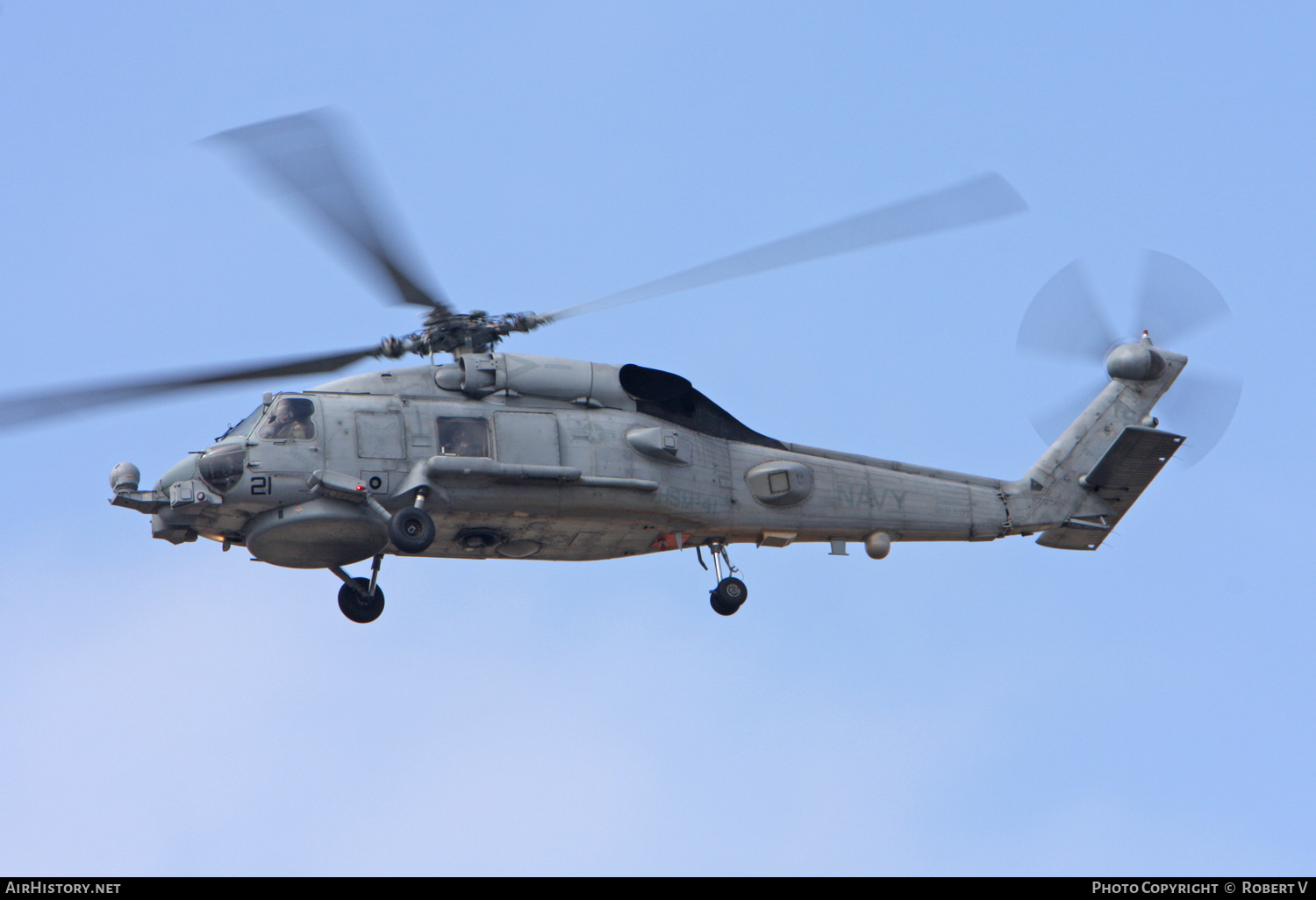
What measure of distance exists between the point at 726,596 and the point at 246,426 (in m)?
7.29

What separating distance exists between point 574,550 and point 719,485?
2297mm

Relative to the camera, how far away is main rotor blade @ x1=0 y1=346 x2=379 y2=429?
1897 cm

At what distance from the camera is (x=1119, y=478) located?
1051 inches

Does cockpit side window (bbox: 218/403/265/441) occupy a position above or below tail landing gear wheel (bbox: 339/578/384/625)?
above

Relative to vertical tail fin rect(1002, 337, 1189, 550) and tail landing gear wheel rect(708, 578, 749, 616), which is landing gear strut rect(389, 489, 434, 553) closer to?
tail landing gear wheel rect(708, 578, 749, 616)

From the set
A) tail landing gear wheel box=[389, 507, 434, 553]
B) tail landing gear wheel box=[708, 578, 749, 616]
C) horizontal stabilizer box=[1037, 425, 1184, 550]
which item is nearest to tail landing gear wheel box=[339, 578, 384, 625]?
tail landing gear wheel box=[389, 507, 434, 553]

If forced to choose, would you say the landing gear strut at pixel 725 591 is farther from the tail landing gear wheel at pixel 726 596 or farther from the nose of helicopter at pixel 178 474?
the nose of helicopter at pixel 178 474

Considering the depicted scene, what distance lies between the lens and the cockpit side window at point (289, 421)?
21641 millimetres

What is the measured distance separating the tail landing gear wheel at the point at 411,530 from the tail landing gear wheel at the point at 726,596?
4745mm

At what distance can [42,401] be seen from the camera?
19000 mm

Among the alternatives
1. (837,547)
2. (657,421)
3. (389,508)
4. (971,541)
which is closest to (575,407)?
(657,421)

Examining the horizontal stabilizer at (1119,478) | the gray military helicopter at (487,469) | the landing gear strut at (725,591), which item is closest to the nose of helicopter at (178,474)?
the gray military helicopter at (487,469)

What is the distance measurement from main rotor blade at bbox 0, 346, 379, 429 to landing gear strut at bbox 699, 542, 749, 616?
19.5 ft

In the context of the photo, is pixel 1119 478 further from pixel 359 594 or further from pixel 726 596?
pixel 359 594
